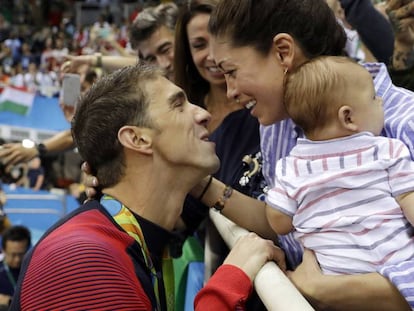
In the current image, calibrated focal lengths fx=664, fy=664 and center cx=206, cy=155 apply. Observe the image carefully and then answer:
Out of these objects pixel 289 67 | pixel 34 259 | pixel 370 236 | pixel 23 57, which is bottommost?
pixel 23 57

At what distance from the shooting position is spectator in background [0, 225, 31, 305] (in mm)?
3648

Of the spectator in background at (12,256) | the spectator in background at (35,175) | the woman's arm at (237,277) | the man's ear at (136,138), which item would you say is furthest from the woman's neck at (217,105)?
the spectator in background at (35,175)

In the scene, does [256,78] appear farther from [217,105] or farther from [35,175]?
[35,175]

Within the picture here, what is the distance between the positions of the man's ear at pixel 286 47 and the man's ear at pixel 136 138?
294 mm

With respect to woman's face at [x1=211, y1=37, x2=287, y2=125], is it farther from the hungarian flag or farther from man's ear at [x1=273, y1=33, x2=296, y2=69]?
the hungarian flag

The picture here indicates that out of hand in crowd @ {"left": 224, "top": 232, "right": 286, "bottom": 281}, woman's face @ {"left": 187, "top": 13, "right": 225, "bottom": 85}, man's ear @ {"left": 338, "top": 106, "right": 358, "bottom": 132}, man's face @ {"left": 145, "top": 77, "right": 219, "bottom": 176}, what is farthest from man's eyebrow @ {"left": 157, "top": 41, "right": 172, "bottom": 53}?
man's ear @ {"left": 338, "top": 106, "right": 358, "bottom": 132}

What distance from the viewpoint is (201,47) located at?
73.0 inches

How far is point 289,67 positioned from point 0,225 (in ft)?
12.5

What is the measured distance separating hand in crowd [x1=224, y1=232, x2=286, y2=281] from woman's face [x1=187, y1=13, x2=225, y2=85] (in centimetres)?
70

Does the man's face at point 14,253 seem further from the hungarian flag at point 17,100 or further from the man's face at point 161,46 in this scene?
the hungarian flag at point 17,100

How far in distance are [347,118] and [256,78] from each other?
9.5 inches

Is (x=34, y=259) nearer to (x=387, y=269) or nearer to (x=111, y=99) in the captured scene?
(x=111, y=99)

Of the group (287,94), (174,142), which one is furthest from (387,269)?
(174,142)

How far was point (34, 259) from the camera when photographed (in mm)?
1072
